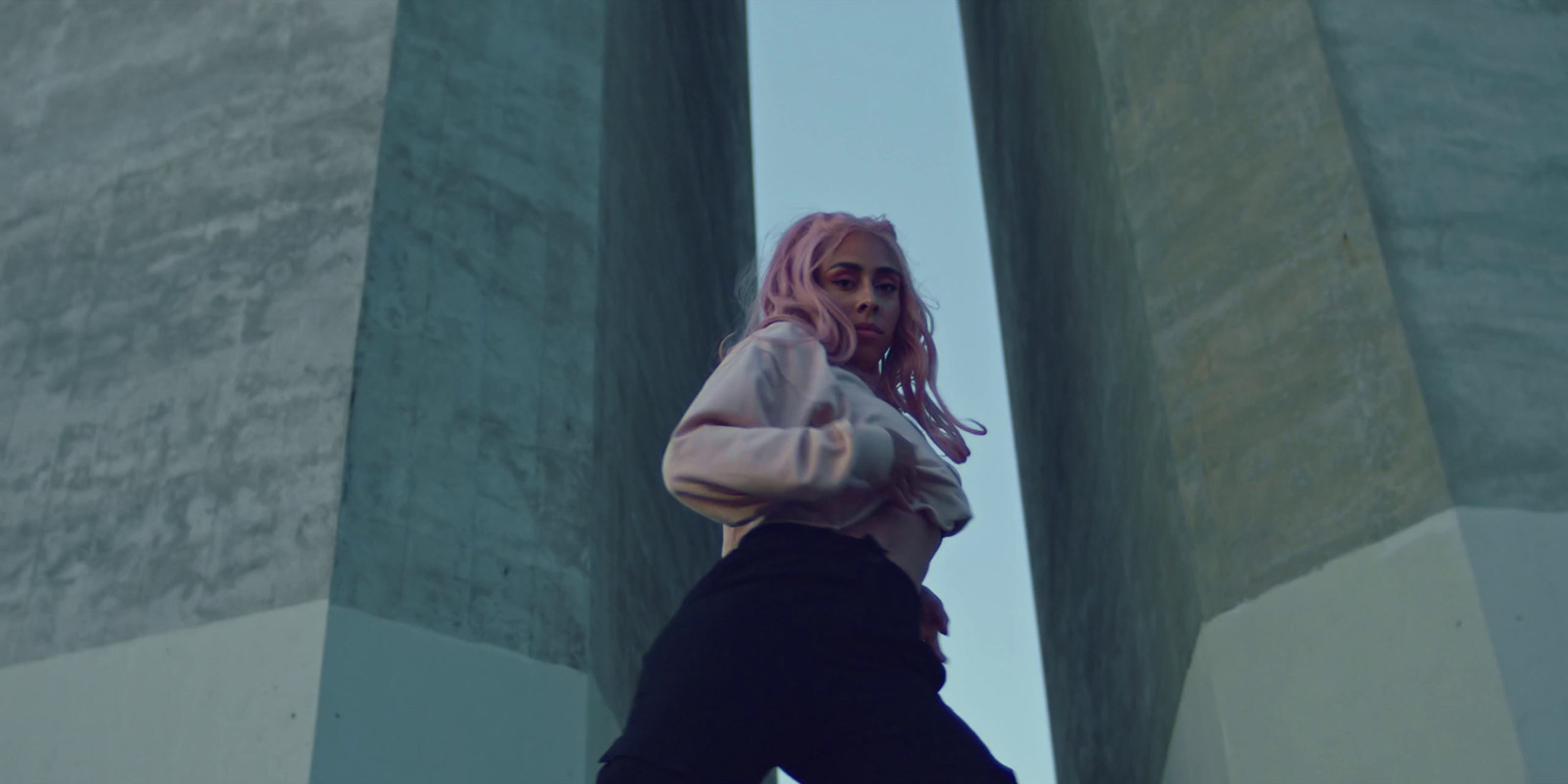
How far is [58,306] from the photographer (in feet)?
19.2

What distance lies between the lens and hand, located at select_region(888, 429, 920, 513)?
3.05 m

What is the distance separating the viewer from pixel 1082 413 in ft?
23.8

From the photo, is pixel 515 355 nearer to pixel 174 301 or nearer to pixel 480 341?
pixel 480 341

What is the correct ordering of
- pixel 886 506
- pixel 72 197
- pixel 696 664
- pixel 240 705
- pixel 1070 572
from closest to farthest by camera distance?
pixel 696 664
pixel 886 506
pixel 240 705
pixel 72 197
pixel 1070 572

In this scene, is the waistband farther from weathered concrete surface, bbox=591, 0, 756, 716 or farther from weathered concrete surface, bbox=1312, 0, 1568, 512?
weathered concrete surface, bbox=591, 0, 756, 716

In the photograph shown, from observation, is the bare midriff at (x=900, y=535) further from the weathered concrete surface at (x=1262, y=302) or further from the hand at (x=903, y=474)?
the weathered concrete surface at (x=1262, y=302)

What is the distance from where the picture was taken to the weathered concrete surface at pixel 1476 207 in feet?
16.1

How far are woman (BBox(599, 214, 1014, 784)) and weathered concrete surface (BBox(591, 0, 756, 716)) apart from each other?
2405 millimetres

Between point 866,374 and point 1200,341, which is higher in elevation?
point 1200,341

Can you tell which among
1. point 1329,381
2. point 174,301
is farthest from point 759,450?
point 174,301

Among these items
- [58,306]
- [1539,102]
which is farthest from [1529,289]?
[58,306]

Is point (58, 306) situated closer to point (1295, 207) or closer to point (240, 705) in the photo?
point (240, 705)

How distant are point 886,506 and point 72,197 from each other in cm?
389

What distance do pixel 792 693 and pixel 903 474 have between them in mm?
510
